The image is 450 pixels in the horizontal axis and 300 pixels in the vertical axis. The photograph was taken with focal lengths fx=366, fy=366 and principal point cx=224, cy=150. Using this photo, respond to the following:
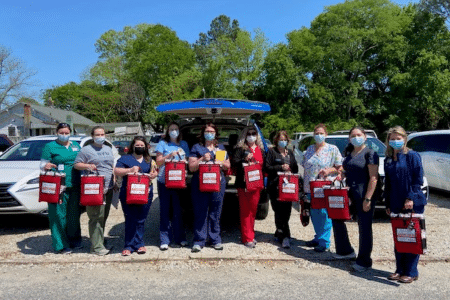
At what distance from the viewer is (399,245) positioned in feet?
13.3

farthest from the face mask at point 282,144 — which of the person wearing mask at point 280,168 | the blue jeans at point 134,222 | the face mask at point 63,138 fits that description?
the face mask at point 63,138

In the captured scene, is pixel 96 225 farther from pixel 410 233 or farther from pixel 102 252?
pixel 410 233

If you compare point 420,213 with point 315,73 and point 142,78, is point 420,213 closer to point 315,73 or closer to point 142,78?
point 315,73

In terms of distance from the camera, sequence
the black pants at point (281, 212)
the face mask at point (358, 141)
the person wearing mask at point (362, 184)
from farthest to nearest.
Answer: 1. the black pants at point (281, 212)
2. the face mask at point (358, 141)
3. the person wearing mask at point (362, 184)

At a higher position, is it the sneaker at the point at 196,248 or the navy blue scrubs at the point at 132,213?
the navy blue scrubs at the point at 132,213

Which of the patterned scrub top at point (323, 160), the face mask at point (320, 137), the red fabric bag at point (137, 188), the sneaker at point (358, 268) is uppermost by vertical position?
the face mask at point (320, 137)

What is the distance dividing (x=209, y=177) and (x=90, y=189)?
1551 mm

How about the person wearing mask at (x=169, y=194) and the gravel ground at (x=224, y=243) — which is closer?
the gravel ground at (x=224, y=243)

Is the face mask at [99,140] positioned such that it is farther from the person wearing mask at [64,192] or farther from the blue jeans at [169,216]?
the blue jeans at [169,216]

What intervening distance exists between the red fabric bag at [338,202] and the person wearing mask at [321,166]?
1.35 feet

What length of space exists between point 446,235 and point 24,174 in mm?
7152

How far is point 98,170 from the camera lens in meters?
5.01

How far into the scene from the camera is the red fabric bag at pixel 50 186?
15.7 ft

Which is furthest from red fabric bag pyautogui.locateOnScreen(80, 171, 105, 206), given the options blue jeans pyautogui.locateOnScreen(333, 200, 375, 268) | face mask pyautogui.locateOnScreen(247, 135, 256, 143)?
blue jeans pyautogui.locateOnScreen(333, 200, 375, 268)
